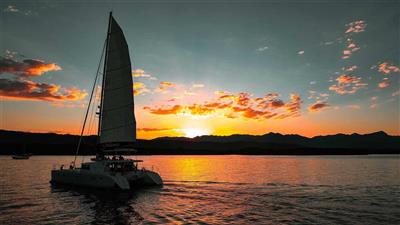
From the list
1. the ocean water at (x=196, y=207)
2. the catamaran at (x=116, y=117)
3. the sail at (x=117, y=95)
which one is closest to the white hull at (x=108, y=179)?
the catamaran at (x=116, y=117)

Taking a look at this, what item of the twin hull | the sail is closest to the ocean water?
the twin hull

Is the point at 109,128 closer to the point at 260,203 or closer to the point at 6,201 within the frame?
the point at 6,201

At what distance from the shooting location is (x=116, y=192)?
108ft

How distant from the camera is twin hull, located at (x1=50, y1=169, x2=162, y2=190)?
31609mm

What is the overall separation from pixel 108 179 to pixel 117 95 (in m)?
10.4

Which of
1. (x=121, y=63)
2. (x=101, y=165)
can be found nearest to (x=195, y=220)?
(x=101, y=165)

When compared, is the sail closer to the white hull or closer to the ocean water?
the white hull

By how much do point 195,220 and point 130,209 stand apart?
665cm

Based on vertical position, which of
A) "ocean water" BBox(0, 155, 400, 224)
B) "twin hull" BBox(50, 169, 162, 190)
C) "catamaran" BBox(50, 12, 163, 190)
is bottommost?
Result: "ocean water" BBox(0, 155, 400, 224)

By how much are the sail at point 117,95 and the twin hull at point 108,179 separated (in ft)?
14.6

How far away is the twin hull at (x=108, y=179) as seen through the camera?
104ft

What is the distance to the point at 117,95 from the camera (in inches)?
1471

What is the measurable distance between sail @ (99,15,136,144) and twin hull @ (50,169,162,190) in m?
4.46

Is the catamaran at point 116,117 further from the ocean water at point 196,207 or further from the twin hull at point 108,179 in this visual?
the ocean water at point 196,207
